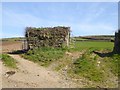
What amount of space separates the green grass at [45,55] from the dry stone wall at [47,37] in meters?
0.79

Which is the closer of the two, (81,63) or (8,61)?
(81,63)

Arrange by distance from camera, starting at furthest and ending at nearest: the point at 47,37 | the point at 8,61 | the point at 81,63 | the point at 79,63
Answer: the point at 47,37, the point at 8,61, the point at 79,63, the point at 81,63

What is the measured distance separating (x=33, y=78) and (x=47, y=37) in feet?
35.1

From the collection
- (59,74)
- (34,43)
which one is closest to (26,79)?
(59,74)

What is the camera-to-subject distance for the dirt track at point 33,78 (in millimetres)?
19781

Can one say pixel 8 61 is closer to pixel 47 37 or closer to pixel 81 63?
pixel 81 63

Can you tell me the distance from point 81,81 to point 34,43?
37.8 ft

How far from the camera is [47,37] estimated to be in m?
31.8

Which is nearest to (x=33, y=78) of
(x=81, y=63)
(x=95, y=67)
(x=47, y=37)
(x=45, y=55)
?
(x=81, y=63)

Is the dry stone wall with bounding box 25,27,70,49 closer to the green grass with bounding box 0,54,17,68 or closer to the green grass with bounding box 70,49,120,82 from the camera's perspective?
the green grass with bounding box 70,49,120,82

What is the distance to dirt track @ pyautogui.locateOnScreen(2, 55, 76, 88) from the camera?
19.8m

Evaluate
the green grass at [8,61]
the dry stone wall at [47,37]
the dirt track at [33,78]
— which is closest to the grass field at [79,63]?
the green grass at [8,61]

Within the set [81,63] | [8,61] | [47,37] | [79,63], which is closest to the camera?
[81,63]

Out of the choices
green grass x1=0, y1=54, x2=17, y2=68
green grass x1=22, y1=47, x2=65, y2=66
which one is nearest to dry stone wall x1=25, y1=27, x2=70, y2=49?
green grass x1=22, y1=47, x2=65, y2=66
